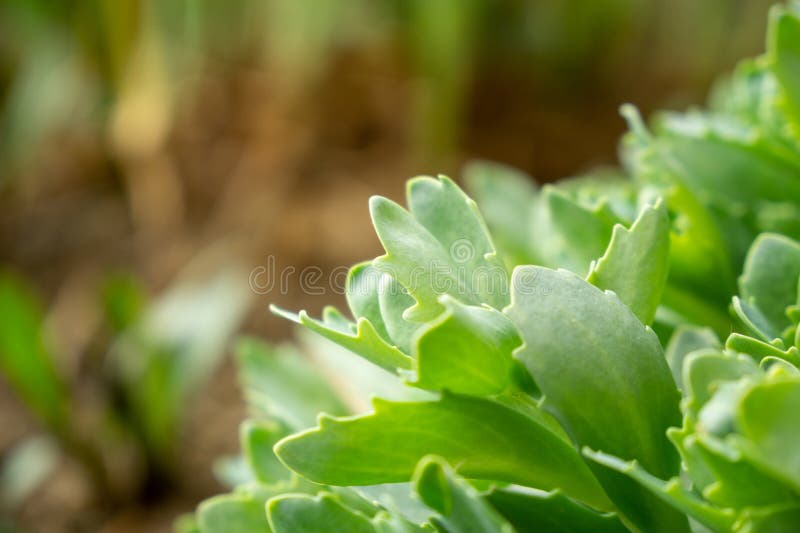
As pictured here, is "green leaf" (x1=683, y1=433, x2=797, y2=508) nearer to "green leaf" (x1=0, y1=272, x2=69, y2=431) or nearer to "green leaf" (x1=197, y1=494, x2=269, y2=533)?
"green leaf" (x1=197, y1=494, x2=269, y2=533)

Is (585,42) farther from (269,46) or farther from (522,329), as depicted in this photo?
(522,329)

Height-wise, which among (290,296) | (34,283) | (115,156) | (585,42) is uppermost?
(585,42)

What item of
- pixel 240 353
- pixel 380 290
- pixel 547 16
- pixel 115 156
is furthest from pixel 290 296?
pixel 380 290

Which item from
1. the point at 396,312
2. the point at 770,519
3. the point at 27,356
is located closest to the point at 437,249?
the point at 396,312

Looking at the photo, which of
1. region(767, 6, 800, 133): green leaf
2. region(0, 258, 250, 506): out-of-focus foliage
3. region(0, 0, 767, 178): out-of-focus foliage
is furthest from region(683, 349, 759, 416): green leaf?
region(0, 0, 767, 178): out-of-focus foliage

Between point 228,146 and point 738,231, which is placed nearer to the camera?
point 738,231

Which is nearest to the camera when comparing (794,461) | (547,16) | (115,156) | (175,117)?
(794,461)
